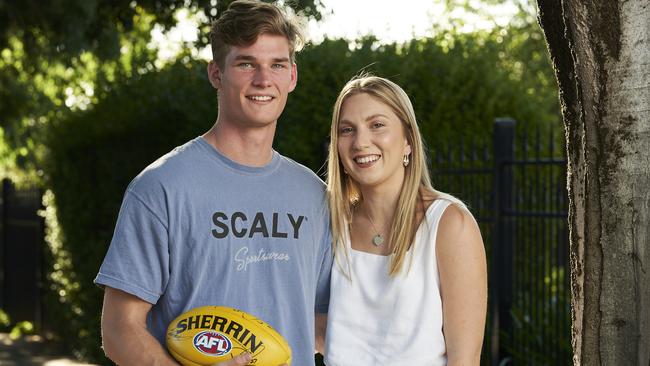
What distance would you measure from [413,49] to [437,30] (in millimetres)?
1053

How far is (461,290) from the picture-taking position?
3.40m

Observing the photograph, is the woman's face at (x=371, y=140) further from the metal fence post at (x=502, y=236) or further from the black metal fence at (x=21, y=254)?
the black metal fence at (x=21, y=254)

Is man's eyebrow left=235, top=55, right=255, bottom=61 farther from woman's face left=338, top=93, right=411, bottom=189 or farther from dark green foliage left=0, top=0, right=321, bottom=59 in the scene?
dark green foliage left=0, top=0, right=321, bottom=59

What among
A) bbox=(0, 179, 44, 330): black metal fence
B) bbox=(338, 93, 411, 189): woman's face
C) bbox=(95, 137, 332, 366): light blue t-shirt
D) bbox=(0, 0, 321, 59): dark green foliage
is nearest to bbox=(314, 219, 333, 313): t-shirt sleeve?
bbox=(95, 137, 332, 366): light blue t-shirt

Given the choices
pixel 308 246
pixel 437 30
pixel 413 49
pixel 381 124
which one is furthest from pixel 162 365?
pixel 437 30

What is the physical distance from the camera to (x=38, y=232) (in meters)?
13.4

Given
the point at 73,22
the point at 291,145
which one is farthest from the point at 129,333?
the point at 73,22

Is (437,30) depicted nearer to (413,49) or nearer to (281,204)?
(413,49)

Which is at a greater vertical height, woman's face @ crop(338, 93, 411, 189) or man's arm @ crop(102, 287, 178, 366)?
woman's face @ crop(338, 93, 411, 189)

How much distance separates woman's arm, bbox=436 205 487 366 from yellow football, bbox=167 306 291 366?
1.98 ft

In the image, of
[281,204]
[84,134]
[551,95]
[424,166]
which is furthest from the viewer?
[551,95]

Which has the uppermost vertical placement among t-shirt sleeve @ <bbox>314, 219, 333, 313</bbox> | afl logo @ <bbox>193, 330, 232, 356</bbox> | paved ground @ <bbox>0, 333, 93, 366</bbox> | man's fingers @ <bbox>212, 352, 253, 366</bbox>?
t-shirt sleeve @ <bbox>314, 219, 333, 313</bbox>

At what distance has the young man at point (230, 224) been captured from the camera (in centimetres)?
322

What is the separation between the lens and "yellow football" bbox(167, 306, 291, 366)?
3.14 meters
